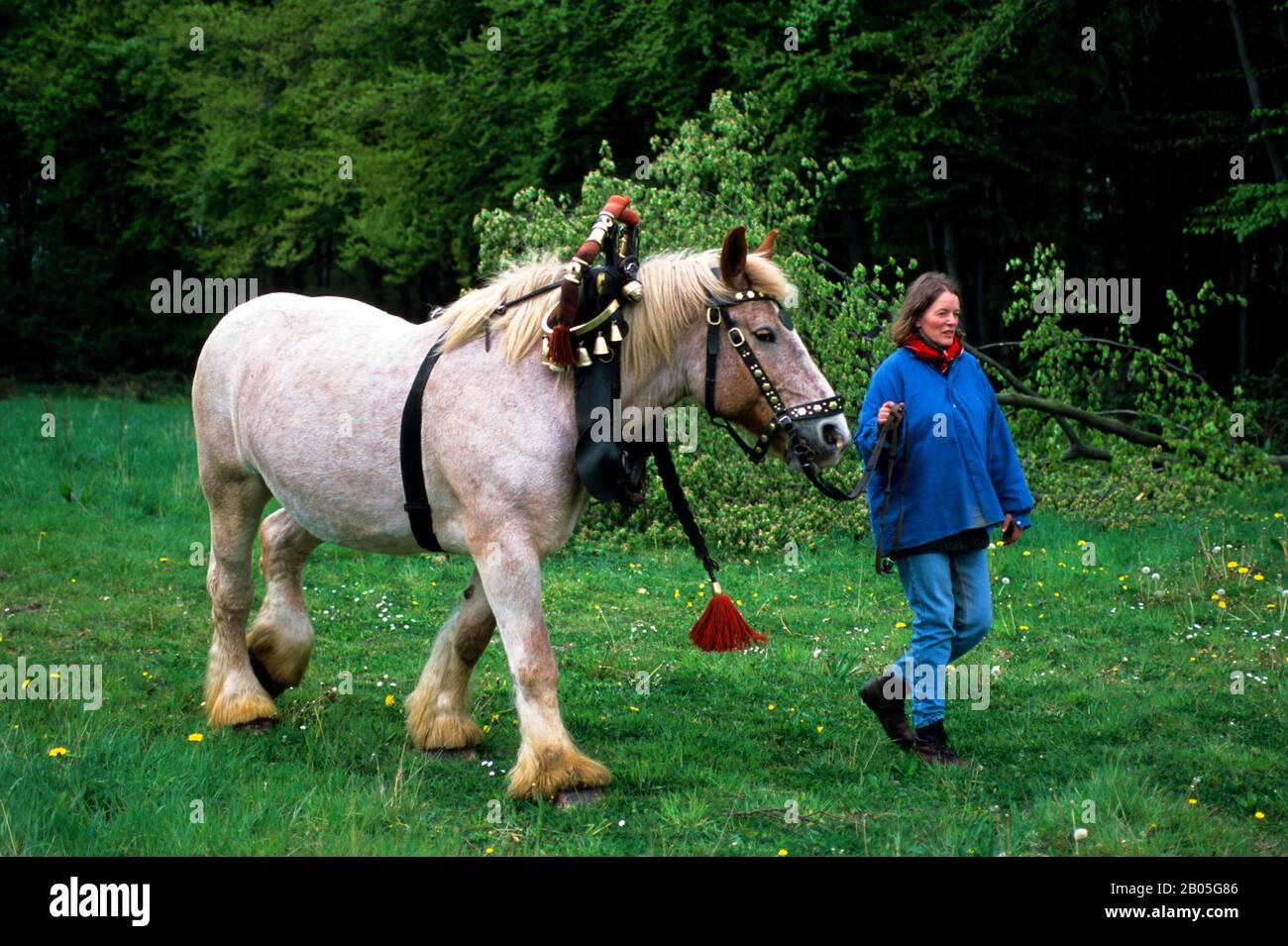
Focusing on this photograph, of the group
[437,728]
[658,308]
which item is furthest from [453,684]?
[658,308]

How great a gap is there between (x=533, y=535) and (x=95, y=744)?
82.1 inches

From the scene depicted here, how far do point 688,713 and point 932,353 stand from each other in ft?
7.39

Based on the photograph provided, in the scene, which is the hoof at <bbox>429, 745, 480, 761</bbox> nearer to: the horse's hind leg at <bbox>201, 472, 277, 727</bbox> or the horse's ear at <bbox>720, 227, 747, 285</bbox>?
the horse's hind leg at <bbox>201, 472, 277, 727</bbox>

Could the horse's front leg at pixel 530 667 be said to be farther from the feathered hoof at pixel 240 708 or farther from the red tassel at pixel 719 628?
the feathered hoof at pixel 240 708

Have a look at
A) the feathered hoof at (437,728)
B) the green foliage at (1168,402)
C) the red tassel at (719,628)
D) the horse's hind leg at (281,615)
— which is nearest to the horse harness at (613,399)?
the red tassel at (719,628)

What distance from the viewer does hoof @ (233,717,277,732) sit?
5.80 meters

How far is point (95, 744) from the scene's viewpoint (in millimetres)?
5176

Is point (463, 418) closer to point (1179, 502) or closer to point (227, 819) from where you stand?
point (227, 819)

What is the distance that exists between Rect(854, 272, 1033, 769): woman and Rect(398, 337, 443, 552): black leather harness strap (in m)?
1.85

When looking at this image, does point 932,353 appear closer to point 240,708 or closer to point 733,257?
point 733,257

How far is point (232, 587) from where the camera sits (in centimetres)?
605

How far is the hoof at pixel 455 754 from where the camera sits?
5516 mm

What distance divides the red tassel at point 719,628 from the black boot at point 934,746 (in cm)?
90
